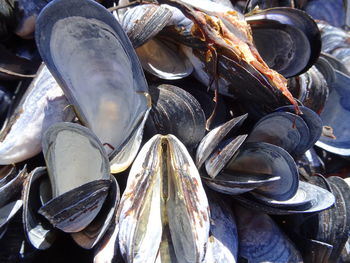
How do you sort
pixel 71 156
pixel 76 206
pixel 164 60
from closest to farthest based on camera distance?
pixel 76 206, pixel 71 156, pixel 164 60

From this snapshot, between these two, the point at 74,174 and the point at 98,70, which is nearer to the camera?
the point at 74,174

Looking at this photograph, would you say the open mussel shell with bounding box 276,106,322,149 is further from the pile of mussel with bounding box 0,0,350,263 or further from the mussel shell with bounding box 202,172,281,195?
the mussel shell with bounding box 202,172,281,195

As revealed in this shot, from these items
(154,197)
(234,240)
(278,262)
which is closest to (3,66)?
(154,197)

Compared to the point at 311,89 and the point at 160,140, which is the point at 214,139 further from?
the point at 311,89

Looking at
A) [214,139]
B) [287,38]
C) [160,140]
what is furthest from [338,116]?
[160,140]

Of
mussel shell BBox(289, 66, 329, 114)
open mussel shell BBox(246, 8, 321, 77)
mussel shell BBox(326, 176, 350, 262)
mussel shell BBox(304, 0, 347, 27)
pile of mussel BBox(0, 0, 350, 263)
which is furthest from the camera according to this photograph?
mussel shell BBox(304, 0, 347, 27)

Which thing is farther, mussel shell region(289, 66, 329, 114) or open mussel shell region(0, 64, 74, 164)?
mussel shell region(289, 66, 329, 114)

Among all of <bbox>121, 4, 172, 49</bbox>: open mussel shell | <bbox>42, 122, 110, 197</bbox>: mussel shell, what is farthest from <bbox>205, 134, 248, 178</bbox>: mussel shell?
<bbox>121, 4, 172, 49</bbox>: open mussel shell

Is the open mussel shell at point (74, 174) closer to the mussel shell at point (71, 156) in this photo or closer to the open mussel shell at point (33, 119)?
the mussel shell at point (71, 156)
